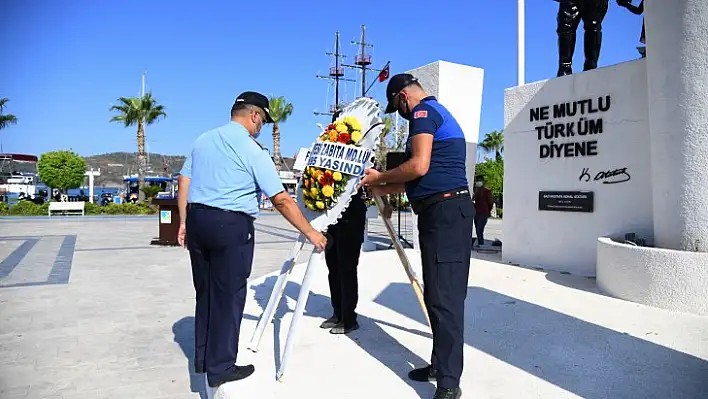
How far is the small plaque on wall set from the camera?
21.6 ft

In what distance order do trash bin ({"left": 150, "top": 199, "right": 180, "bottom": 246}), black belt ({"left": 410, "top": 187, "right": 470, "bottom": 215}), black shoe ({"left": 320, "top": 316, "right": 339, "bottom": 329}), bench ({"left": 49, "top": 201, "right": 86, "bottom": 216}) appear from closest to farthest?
black belt ({"left": 410, "top": 187, "right": 470, "bottom": 215})
black shoe ({"left": 320, "top": 316, "right": 339, "bottom": 329})
trash bin ({"left": 150, "top": 199, "right": 180, "bottom": 246})
bench ({"left": 49, "top": 201, "right": 86, "bottom": 216})

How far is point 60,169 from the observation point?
129ft

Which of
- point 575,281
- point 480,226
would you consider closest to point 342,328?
point 575,281

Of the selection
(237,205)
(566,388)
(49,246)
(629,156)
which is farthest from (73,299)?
(629,156)

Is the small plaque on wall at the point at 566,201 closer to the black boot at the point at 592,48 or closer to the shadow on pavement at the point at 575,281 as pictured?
the shadow on pavement at the point at 575,281

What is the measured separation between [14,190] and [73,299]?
55425mm

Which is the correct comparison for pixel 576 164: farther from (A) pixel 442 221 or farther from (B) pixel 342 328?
(A) pixel 442 221

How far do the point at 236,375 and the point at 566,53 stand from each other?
22.7ft

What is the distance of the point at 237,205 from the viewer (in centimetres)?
299

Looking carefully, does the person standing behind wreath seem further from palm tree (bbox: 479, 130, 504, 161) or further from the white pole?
palm tree (bbox: 479, 130, 504, 161)

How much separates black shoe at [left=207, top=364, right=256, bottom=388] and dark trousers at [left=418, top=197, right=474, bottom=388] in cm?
125

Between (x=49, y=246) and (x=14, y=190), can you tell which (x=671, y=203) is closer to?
(x=49, y=246)

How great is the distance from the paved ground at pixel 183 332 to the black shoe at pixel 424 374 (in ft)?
0.42
